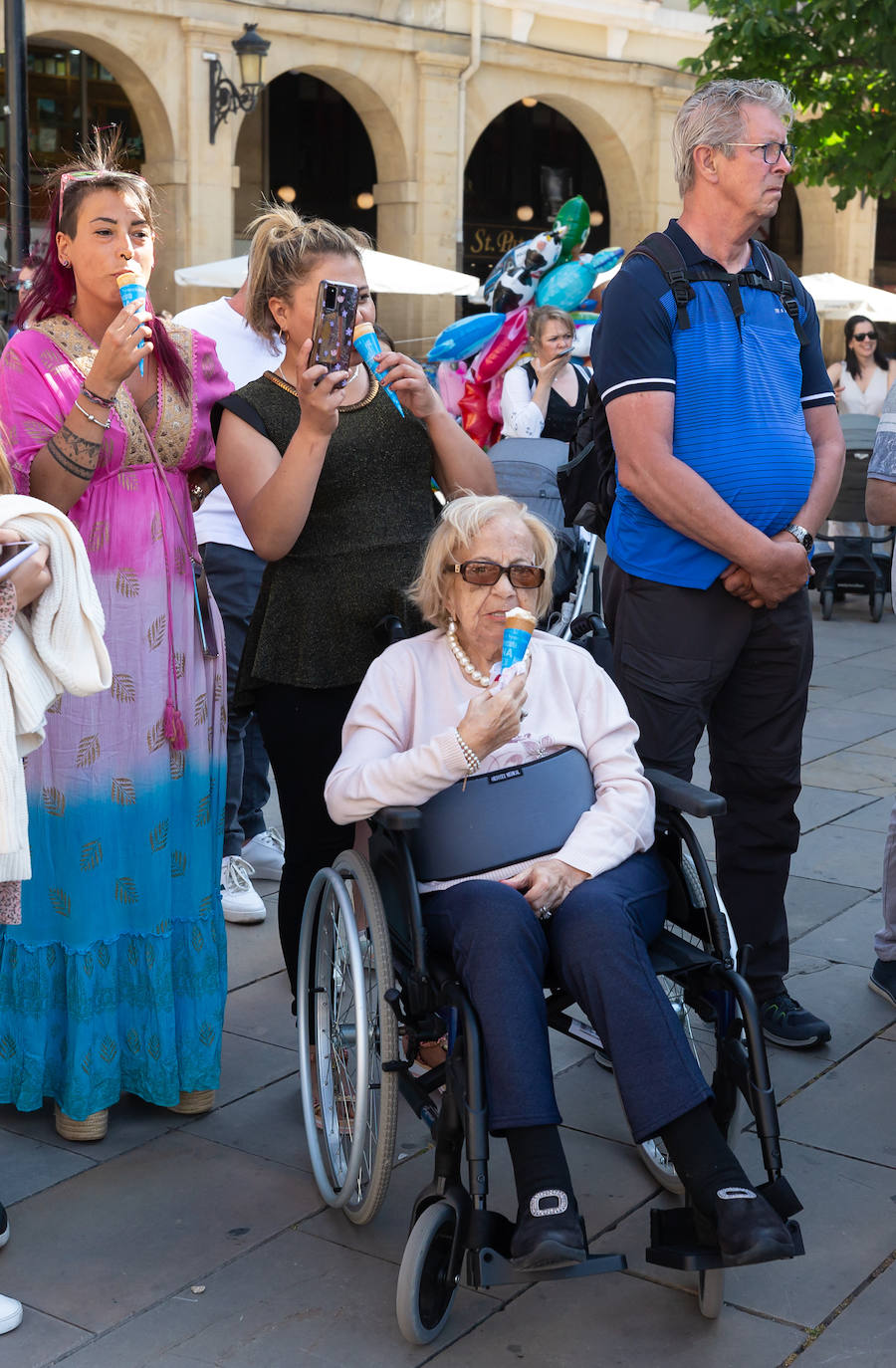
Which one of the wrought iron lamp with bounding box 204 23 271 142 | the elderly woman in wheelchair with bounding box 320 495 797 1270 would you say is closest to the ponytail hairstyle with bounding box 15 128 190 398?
the elderly woman in wheelchair with bounding box 320 495 797 1270

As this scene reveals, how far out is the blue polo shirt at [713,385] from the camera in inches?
139

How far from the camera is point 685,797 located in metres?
3.07

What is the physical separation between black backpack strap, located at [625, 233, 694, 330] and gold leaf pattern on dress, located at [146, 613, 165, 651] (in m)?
1.33

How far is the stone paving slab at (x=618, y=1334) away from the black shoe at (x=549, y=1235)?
230 millimetres

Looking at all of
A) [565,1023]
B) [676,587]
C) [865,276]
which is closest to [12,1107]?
[565,1023]

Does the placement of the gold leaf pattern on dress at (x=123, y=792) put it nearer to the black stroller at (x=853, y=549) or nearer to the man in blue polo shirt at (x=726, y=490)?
the man in blue polo shirt at (x=726, y=490)

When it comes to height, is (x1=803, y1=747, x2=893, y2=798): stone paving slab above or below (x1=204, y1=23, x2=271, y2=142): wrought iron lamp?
below

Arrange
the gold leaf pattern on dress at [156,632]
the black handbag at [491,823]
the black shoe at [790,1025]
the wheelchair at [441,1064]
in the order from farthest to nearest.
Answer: the black shoe at [790,1025]
the gold leaf pattern on dress at [156,632]
the black handbag at [491,823]
the wheelchair at [441,1064]

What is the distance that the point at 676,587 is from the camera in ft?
12.0

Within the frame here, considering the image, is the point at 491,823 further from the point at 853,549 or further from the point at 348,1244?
the point at 853,549

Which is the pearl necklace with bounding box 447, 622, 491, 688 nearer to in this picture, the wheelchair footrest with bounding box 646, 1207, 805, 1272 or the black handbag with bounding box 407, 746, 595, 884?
the black handbag with bounding box 407, 746, 595, 884

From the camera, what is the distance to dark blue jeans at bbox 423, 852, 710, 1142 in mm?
2658

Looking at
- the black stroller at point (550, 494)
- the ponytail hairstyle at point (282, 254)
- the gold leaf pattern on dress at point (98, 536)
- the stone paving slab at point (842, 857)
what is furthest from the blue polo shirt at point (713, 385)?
the black stroller at point (550, 494)

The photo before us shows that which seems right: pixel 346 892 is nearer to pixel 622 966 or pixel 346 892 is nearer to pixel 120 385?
pixel 622 966
